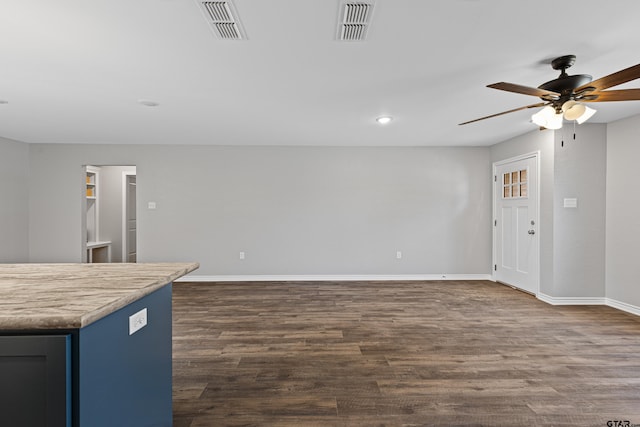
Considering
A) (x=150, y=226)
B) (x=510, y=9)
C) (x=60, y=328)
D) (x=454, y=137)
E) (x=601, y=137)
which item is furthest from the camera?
(x=150, y=226)

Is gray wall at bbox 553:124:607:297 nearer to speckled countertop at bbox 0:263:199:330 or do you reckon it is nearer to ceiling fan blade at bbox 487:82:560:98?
ceiling fan blade at bbox 487:82:560:98

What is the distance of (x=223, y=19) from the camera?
76.8 inches

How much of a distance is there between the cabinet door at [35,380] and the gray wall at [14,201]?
19.2 ft

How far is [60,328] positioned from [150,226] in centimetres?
515

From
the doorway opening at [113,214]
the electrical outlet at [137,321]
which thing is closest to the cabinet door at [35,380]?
the electrical outlet at [137,321]

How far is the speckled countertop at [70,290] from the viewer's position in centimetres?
92

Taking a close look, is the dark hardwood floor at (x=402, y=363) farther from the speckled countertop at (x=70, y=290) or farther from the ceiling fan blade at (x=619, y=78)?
the ceiling fan blade at (x=619, y=78)

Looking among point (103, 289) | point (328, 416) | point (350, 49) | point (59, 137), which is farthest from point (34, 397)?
point (59, 137)

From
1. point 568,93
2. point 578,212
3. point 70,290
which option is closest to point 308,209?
point 578,212

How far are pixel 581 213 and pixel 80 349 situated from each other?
5212mm

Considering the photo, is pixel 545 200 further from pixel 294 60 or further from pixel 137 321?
pixel 137 321

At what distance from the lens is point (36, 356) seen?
3.13 ft

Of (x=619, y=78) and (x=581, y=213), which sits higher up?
(x=619, y=78)

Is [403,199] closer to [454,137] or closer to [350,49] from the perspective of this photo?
[454,137]
